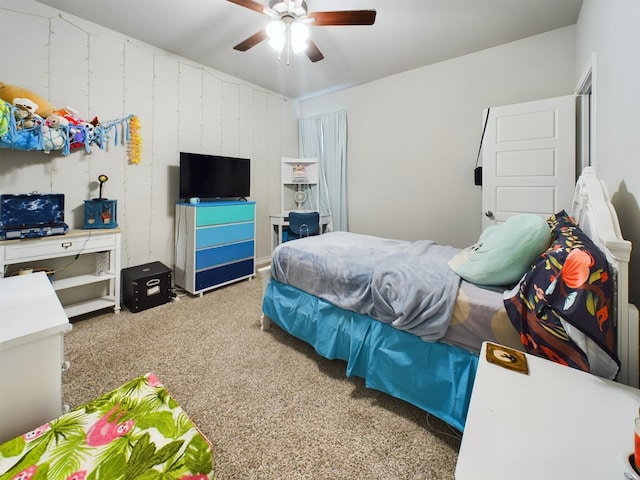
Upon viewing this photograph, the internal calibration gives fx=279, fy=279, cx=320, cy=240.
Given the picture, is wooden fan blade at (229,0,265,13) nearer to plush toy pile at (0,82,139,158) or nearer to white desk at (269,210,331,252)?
plush toy pile at (0,82,139,158)

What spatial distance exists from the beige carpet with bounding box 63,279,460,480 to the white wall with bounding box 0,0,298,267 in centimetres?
117

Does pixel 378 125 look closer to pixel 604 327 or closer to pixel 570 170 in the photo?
pixel 570 170

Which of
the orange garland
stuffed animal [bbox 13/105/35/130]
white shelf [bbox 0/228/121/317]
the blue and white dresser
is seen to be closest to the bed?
the blue and white dresser

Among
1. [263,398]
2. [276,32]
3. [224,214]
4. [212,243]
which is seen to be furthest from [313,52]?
[263,398]

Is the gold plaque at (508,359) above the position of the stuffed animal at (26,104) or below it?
below

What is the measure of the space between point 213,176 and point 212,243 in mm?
836

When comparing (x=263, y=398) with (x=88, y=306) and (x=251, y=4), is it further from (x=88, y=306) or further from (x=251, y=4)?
(x=251, y=4)

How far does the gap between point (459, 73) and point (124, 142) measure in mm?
3669

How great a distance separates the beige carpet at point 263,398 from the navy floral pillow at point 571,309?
71 cm

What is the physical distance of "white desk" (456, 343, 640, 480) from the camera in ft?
1.75

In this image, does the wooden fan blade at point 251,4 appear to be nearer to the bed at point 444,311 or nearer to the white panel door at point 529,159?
the bed at point 444,311

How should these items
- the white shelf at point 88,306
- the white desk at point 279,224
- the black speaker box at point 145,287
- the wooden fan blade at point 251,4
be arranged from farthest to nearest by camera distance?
1. the white desk at point 279,224
2. the black speaker box at point 145,287
3. the white shelf at point 88,306
4. the wooden fan blade at point 251,4

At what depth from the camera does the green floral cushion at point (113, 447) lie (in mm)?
654

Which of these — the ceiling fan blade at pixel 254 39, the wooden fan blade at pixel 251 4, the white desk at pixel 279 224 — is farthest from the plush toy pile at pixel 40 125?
the white desk at pixel 279 224
